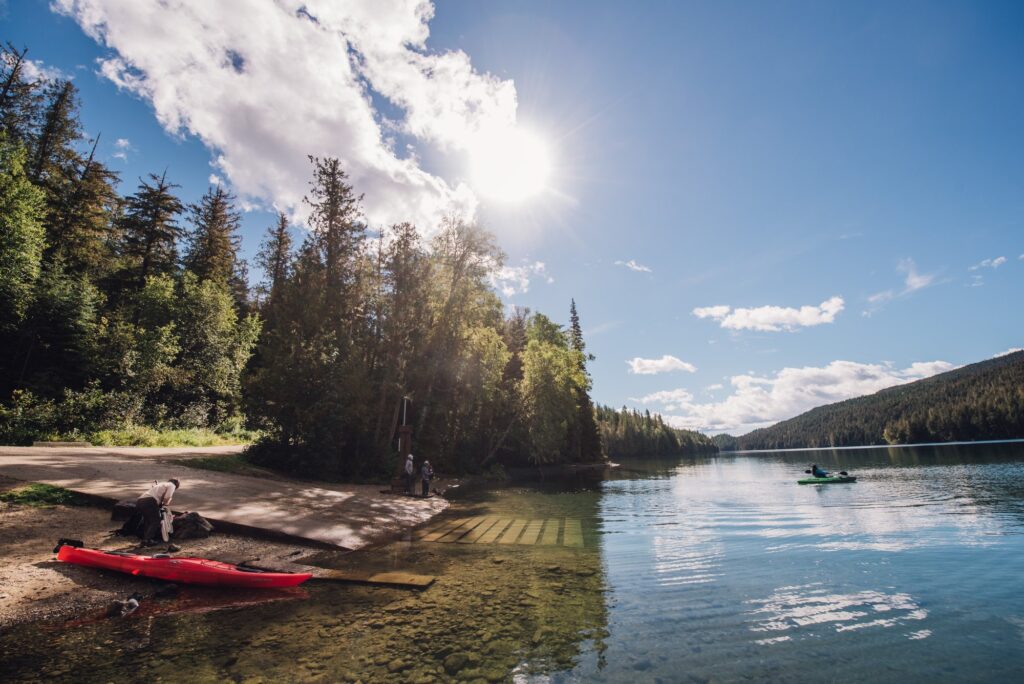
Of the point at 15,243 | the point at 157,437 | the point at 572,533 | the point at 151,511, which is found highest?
the point at 15,243

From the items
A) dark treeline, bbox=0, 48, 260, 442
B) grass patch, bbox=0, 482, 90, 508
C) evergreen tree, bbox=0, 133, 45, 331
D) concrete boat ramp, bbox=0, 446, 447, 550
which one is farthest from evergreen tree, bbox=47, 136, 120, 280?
grass patch, bbox=0, 482, 90, 508

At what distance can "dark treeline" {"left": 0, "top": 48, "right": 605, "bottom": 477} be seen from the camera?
23.3 meters

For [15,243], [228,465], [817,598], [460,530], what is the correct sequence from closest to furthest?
[817,598], [460,530], [228,465], [15,243]

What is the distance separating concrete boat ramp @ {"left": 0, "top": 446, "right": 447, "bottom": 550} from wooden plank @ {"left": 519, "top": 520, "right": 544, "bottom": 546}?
13.9ft

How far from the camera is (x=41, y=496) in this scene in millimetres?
11148

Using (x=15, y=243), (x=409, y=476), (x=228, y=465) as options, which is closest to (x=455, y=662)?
(x=409, y=476)

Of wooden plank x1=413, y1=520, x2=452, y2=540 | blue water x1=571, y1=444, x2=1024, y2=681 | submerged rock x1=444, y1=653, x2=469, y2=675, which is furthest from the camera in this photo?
wooden plank x1=413, y1=520, x2=452, y2=540

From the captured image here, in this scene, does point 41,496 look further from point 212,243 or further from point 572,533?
point 212,243

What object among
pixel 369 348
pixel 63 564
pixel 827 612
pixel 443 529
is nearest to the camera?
pixel 827 612

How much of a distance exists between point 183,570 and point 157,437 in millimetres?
21560

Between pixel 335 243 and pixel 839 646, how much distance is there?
2979 cm

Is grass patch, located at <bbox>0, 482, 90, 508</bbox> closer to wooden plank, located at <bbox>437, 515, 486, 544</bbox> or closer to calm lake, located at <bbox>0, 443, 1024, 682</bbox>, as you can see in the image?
calm lake, located at <bbox>0, 443, 1024, 682</bbox>

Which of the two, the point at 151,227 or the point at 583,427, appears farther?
the point at 583,427

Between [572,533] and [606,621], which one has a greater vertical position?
[606,621]
